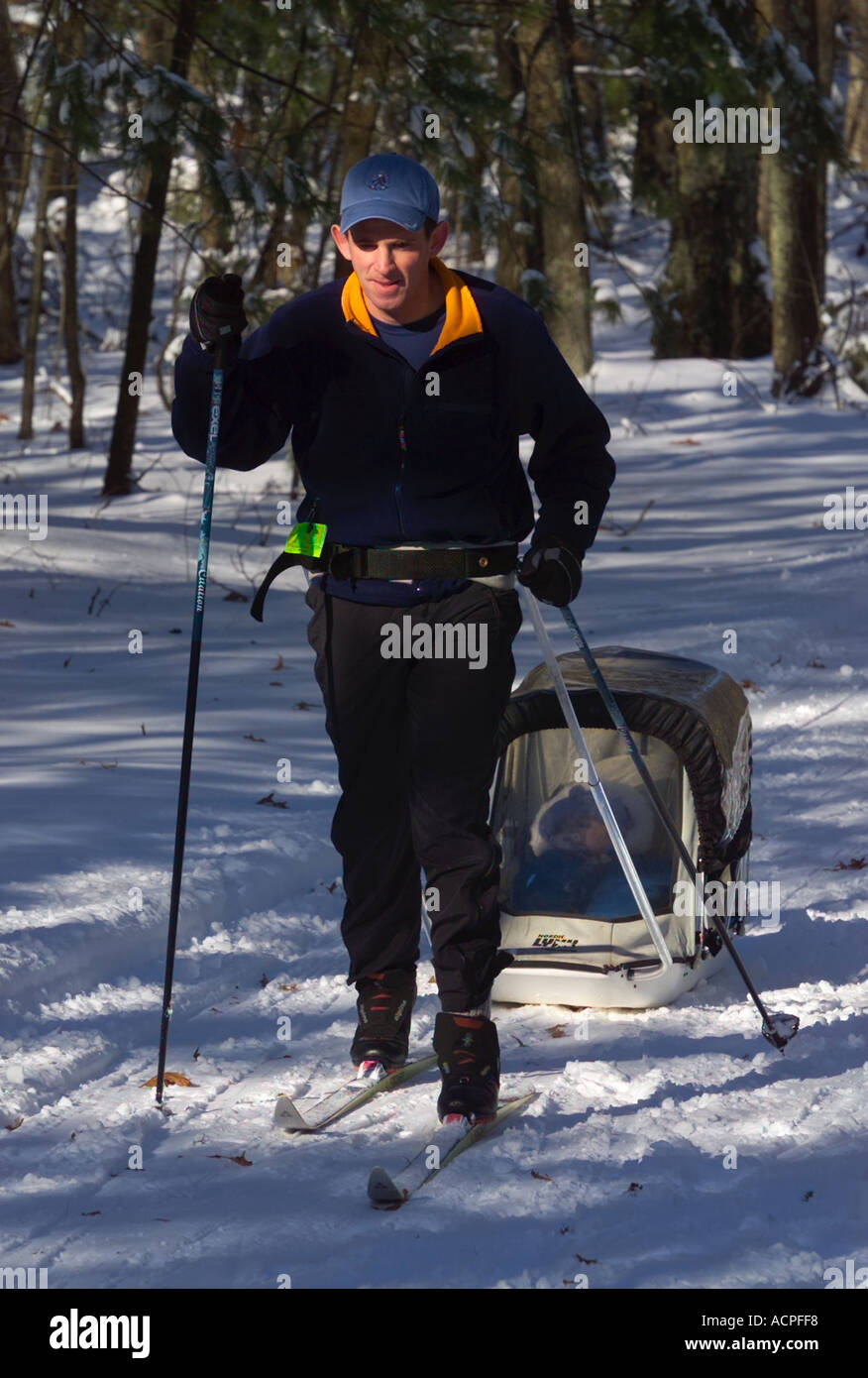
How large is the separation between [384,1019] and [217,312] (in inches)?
74.2

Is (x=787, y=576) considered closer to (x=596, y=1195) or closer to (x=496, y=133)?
(x=496, y=133)

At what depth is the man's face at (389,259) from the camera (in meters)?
3.63

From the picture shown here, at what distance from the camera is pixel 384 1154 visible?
12.0 feet

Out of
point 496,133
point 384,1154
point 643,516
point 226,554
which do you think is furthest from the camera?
point 643,516

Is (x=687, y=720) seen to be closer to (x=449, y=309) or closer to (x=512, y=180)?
(x=449, y=309)

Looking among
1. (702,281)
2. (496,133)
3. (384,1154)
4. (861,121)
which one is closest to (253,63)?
(496,133)

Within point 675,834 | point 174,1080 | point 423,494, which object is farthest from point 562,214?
point 174,1080

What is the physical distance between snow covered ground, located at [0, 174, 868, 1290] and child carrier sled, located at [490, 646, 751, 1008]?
0.14m

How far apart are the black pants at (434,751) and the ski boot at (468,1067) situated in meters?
0.06

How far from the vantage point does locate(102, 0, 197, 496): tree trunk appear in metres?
10.2

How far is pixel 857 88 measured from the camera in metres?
39.2

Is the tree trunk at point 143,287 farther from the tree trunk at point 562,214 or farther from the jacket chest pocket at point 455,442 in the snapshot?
the jacket chest pocket at point 455,442
